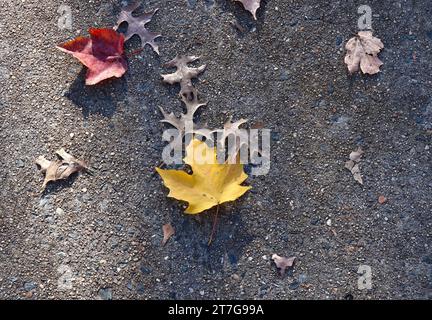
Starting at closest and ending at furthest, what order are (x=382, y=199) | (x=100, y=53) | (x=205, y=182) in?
1. (x=205, y=182)
2. (x=382, y=199)
3. (x=100, y=53)

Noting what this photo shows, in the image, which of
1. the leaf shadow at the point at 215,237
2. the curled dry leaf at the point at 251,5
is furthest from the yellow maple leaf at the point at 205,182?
the curled dry leaf at the point at 251,5

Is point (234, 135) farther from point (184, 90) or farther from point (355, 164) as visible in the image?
point (355, 164)

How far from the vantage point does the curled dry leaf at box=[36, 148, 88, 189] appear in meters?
3.03

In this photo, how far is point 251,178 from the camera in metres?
2.99

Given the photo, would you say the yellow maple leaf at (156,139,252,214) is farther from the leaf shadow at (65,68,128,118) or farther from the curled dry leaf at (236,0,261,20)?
the curled dry leaf at (236,0,261,20)

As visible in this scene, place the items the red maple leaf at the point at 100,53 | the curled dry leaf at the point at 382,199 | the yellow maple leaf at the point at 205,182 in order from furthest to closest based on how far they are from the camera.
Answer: the red maple leaf at the point at 100,53 < the curled dry leaf at the point at 382,199 < the yellow maple leaf at the point at 205,182

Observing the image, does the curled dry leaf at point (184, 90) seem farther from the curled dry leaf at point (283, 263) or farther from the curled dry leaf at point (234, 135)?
the curled dry leaf at point (283, 263)

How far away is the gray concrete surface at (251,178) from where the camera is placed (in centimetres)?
292

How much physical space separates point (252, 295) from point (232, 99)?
3.12 ft

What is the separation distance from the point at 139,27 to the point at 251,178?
37.6 inches

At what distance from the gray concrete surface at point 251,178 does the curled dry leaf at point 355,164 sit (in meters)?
0.03

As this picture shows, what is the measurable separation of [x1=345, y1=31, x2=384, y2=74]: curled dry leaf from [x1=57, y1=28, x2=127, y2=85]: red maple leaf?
113cm

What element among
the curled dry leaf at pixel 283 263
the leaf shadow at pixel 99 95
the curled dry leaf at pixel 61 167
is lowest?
the curled dry leaf at pixel 283 263

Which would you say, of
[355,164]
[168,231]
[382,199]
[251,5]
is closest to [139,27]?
[251,5]
